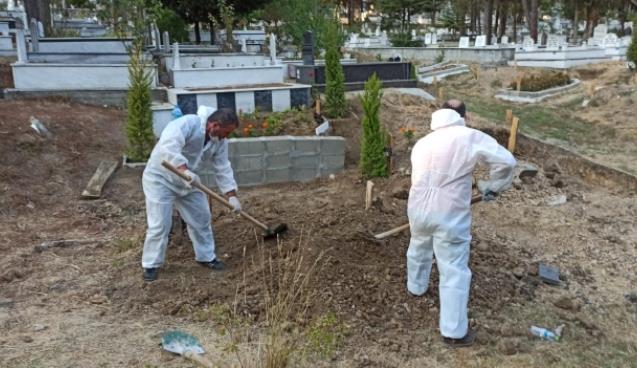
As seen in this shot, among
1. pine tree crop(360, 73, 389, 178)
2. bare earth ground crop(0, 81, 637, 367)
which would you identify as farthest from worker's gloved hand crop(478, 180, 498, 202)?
pine tree crop(360, 73, 389, 178)

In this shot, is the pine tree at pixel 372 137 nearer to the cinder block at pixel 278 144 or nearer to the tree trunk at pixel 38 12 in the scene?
the cinder block at pixel 278 144

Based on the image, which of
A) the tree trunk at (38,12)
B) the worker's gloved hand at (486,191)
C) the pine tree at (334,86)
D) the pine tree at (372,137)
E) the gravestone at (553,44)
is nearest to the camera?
the worker's gloved hand at (486,191)

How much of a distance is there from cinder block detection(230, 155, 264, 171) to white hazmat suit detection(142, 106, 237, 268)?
8.27 ft

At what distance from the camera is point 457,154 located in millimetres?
3371

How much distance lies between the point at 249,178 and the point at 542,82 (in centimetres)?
1174

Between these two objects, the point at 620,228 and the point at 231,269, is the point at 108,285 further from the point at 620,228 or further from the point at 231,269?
the point at 620,228

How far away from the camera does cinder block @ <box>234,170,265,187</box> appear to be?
23.1 feet

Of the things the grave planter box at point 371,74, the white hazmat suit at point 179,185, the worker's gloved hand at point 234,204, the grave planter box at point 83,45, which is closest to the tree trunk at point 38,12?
the grave planter box at point 83,45

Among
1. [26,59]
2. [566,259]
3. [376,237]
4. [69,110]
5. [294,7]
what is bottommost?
[566,259]

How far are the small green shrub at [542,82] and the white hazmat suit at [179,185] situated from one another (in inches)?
526

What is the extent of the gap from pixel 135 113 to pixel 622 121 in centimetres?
1014

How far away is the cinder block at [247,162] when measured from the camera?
6992 millimetres

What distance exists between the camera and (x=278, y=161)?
7176 mm

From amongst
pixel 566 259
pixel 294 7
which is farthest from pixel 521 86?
pixel 566 259
